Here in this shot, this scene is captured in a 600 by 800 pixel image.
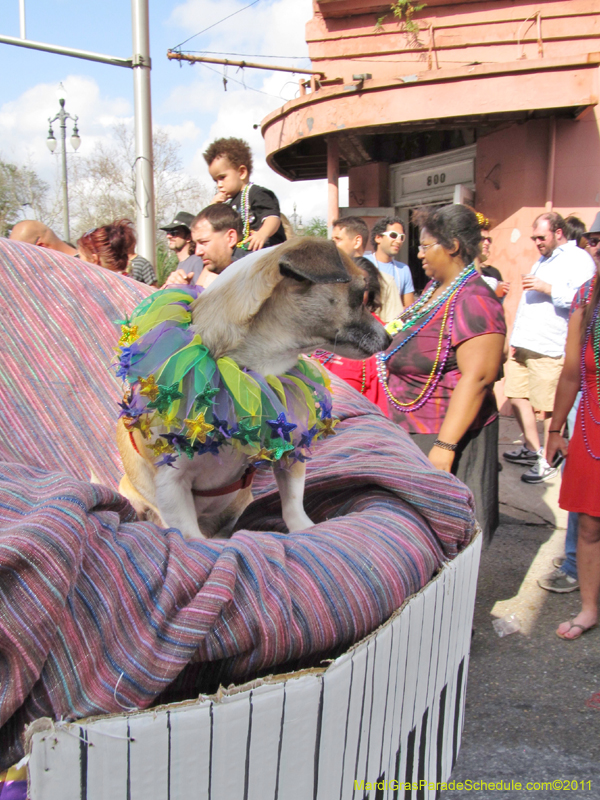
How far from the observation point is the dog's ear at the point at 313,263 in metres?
1.64

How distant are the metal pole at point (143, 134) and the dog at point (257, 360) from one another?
4.95 meters

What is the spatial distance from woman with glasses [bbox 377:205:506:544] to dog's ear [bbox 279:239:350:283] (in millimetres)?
1118

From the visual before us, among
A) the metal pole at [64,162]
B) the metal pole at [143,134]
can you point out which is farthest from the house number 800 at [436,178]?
the metal pole at [64,162]

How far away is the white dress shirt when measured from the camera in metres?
5.09

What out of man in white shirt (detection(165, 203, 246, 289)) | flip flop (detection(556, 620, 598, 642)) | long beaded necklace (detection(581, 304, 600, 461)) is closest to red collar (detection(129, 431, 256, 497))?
man in white shirt (detection(165, 203, 246, 289))

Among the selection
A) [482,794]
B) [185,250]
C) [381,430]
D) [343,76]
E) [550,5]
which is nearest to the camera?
Answer: [381,430]

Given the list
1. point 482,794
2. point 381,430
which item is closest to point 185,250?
point 381,430

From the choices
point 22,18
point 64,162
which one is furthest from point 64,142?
point 22,18

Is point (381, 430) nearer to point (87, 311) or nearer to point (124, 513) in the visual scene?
point (124, 513)

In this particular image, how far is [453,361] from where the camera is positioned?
2.78 meters

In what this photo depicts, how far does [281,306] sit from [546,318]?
13.4 ft

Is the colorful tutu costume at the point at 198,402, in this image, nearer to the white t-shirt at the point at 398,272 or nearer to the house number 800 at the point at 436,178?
the white t-shirt at the point at 398,272

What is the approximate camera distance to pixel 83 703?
0.94m

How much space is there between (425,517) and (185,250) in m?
4.68
